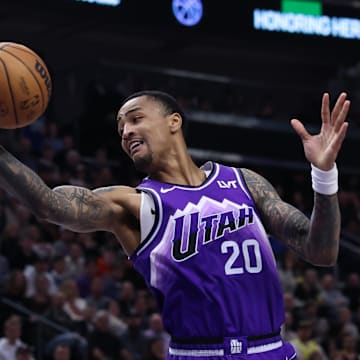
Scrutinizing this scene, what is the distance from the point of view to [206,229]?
4668mm

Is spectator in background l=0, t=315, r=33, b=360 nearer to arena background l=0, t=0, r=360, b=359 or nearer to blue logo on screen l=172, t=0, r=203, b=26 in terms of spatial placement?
arena background l=0, t=0, r=360, b=359

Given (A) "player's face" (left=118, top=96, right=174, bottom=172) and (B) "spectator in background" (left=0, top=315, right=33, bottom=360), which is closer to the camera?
(A) "player's face" (left=118, top=96, right=174, bottom=172)

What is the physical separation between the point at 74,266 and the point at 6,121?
7.75 metres

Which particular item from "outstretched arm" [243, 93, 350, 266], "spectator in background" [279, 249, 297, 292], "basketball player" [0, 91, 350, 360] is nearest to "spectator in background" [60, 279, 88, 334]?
"spectator in background" [279, 249, 297, 292]

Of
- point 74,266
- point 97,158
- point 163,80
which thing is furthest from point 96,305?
point 163,80

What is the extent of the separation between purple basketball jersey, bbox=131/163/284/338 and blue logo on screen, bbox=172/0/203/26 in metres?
10.3

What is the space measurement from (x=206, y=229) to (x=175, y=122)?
65cm

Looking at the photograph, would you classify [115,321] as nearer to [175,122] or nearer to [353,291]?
[353,291]

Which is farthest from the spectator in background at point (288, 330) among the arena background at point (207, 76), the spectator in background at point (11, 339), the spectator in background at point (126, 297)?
the spectator in background at point (11, 339)

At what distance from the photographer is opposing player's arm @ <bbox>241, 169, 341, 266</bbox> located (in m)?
4.36

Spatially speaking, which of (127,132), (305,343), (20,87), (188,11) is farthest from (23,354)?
(188,11)

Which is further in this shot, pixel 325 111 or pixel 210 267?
pixel 210 267

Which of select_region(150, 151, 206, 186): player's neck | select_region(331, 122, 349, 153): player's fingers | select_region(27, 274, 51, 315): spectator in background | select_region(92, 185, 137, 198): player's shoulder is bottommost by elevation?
select_region(27, 274, 51, 315): spectator in background

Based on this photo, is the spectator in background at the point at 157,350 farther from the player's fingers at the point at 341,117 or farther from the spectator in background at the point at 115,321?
the player's fingers at the point at 341,117
